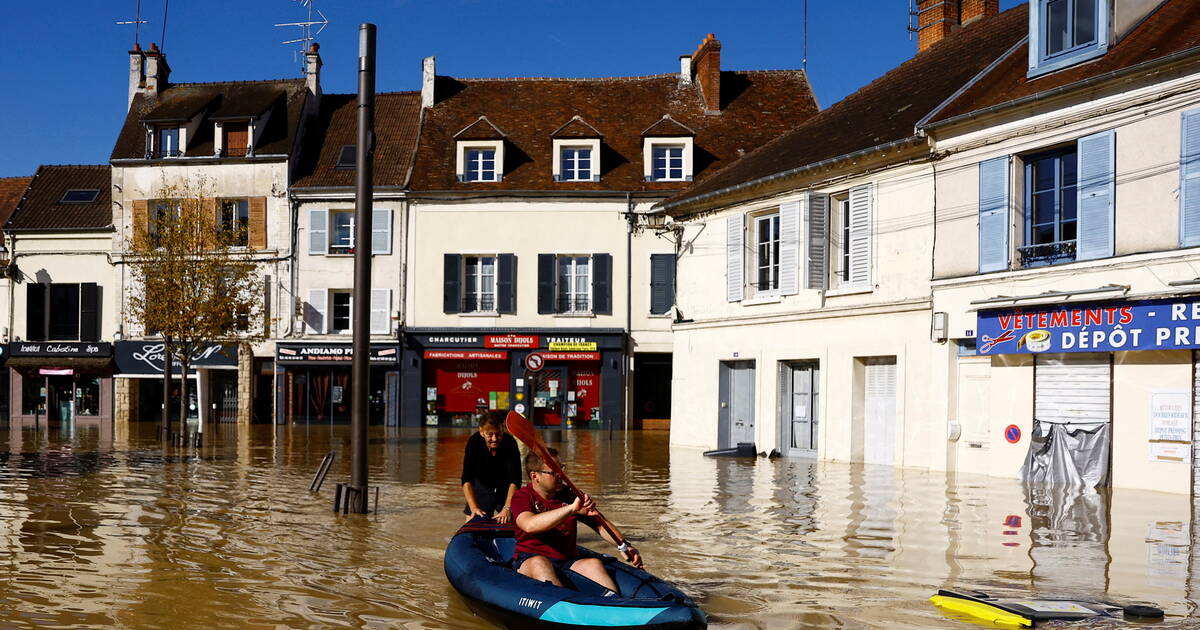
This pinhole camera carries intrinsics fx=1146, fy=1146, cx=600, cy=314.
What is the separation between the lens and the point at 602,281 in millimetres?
33688

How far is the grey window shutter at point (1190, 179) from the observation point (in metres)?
14.4

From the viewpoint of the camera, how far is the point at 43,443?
83.5 ft

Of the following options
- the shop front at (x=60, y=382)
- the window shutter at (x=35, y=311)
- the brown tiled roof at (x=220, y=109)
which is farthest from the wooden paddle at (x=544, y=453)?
the window shutter at (x=35, y=311)

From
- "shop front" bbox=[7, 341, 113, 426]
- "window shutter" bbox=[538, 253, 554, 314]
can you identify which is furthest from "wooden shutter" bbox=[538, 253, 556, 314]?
"shop front" bbox=[7, 341, 113, 426]

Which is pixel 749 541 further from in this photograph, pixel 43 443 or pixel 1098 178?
pixel 43 443

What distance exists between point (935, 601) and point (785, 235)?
1414 centimetres

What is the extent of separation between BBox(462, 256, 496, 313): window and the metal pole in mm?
21549

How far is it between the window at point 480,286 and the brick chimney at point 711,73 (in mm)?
8397

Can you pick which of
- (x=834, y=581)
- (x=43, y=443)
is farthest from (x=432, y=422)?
(x=834, y=581)

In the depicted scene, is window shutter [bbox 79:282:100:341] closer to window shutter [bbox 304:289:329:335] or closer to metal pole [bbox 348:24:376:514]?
window shutter [bbox 304:289:329:335]

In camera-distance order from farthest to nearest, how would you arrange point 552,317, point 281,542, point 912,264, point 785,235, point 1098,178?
point 552,317
point 785,235
point 912,264
point 1098,178
point 281,542

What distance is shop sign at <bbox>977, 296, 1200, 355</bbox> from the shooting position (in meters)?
14.5

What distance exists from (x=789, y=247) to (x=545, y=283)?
44.4 ft

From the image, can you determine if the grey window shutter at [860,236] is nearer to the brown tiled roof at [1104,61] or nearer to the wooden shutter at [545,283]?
the brown tiled roof at [1104,61]
